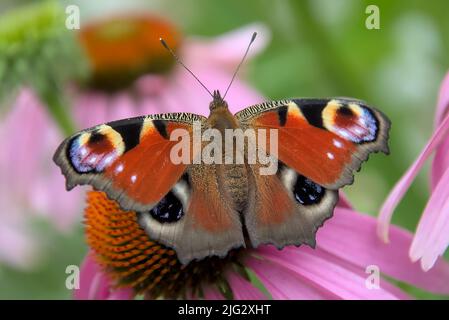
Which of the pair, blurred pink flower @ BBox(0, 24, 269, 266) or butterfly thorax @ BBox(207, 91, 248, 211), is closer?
butterfly thorax @ BBox(207, 91, 248, 211)

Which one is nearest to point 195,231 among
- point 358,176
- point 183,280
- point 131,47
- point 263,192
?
point 263,192

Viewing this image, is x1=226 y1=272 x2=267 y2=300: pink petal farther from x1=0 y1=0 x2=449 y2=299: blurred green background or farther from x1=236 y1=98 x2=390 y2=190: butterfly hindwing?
x1=0 y1=0 x2=449 y2=299: blurred green background

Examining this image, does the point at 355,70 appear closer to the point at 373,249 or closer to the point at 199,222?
the point at 373,249

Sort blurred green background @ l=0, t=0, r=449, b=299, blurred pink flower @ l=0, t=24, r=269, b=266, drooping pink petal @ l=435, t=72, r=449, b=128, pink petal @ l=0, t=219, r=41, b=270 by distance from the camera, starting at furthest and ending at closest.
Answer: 1. pink petal @ l=0, t=219, r=41, b=270
2. blurred pink flower @ l=0, t=24, r=269, b=266
3. blurred green background @ l=0, t=0, r=449, b=299
4. drooping pink petal @ l=435, t=72, r=449, b=128

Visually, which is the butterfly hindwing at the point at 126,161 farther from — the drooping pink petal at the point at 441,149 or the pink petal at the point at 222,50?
the pink petal at the point at 222,50

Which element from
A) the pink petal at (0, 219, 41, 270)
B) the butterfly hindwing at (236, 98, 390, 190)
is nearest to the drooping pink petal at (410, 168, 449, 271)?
the butterfly hindwing at (236, 98, 390, 190)
